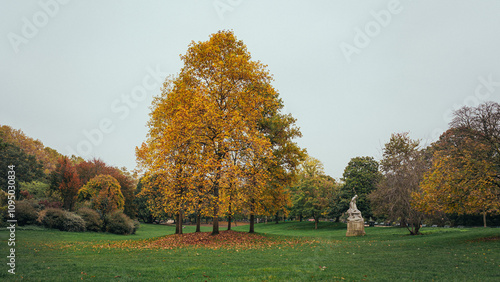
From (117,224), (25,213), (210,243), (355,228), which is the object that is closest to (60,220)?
(25,213)

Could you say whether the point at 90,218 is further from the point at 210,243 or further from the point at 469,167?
the point at 469,167

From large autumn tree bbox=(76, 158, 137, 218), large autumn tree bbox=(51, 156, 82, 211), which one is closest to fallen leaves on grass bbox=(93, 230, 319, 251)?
large autumn tree bbox=(51, 156, 82, 211)

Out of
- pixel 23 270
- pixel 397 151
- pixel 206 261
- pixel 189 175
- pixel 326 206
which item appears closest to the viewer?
pixel 23 270

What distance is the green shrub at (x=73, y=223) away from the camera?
28391mm

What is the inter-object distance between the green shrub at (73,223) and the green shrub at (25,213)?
8.52 feet

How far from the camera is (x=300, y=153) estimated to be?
83.1 ft

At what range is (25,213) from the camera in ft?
88.0

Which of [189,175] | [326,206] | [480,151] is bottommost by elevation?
[326,206]

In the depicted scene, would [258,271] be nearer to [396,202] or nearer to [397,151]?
[396,202]

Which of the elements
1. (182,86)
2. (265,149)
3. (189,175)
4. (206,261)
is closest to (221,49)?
(182,86)

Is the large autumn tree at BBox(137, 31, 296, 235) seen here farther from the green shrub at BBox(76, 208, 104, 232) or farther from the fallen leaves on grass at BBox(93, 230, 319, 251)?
the green shrub at BBox(76, 208, 104, 232)

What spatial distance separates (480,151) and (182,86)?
18.4 metres

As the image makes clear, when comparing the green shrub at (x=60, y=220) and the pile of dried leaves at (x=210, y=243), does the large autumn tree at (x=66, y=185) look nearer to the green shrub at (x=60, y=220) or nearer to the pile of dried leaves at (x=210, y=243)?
the green shrub at (x=60, y=220)

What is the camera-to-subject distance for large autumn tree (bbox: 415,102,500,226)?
1434 centimetres
